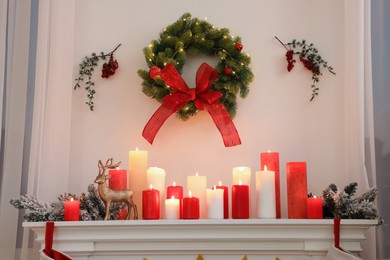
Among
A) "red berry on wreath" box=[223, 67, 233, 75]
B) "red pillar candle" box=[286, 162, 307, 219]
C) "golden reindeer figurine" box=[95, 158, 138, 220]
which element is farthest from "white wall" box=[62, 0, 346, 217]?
"golden reindeer figurine" box=[95, 158, 138, 220]

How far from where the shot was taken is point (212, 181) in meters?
2.31

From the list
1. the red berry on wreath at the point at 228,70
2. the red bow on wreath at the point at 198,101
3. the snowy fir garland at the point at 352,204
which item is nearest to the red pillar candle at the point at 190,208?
the red bow on wreath at the point at 198,101

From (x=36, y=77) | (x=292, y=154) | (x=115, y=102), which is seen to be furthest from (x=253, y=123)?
(x=36, y=77)

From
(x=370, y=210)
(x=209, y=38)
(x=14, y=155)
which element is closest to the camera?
(x=370, y=210)

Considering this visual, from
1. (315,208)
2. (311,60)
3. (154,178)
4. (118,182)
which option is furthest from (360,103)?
(118,182)

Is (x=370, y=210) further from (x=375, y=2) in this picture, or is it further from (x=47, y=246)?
(x=47, y=246)

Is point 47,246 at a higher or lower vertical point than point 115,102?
lower

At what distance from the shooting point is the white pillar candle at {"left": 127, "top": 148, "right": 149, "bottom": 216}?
83.0 inches

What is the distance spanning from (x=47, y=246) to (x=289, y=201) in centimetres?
82

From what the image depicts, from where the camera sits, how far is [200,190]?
6.90 feet

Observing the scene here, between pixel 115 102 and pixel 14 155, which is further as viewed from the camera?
pixel 115 102

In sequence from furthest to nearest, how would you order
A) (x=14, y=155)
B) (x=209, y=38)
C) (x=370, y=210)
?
(x=209, y=38) → (x=14, y=155) → (x=370, y=210)

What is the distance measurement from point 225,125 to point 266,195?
36 centimetres

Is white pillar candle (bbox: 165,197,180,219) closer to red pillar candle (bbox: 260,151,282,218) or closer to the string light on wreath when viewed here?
red pillar candle (bbox: 260,151,282,218)
